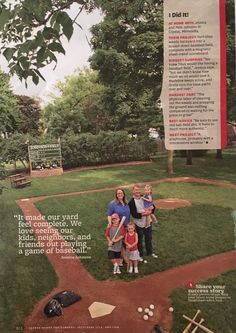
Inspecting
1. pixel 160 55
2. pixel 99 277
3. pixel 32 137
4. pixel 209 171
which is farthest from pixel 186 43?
pixel 99 277

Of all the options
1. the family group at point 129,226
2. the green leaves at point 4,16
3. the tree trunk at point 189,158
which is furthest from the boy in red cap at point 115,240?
the green leaves at point 4,16

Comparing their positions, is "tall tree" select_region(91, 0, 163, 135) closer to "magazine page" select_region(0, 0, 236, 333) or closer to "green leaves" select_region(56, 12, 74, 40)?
"magazine page" select_region(0, 0, 236, 333)

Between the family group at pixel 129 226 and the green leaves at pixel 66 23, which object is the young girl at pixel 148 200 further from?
the green leaves at pixel 66 23

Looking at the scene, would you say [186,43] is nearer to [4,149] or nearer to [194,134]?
[194,134]

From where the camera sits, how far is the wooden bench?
2.17 meters

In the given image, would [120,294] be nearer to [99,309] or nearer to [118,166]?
[99,309]

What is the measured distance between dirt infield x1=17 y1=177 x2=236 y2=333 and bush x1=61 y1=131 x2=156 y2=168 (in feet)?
0.54

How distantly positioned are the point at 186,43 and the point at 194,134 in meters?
0.36

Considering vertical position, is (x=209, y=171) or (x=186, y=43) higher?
(x=186, y=43)

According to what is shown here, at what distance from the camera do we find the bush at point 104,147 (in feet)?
7.09

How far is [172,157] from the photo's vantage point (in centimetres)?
210

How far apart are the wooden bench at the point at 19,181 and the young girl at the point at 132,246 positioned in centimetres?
48

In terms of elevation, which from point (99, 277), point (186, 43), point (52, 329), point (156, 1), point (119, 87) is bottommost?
point (52, 329)

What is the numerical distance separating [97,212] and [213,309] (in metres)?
0.61
